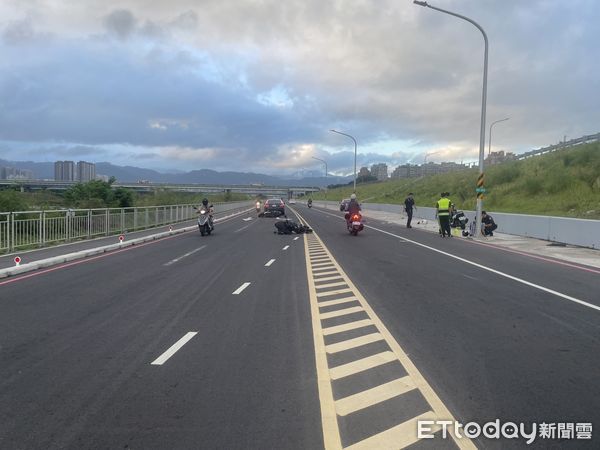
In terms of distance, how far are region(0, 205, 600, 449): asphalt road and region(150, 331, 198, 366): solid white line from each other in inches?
1.3

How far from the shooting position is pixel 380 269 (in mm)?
15281

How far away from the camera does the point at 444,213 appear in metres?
27.6

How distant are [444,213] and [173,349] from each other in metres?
22.2

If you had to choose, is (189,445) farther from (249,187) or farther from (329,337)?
(249,187)

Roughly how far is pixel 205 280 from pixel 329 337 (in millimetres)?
5946

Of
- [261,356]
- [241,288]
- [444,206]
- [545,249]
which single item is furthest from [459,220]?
[261,356]

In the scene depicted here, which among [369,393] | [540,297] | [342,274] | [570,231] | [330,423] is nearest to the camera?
[330,423]

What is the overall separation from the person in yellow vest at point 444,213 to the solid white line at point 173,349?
20.3m

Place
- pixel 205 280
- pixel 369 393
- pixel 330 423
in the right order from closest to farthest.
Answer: pixel 330 423, pixel 369 393, pixel 205 280

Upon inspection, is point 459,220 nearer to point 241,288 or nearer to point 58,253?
point 58,253

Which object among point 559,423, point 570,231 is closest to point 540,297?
point 559,423

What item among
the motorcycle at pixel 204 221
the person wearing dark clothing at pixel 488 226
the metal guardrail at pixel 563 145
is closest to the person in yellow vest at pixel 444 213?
the person wearing dark clothing at pixel 488 226

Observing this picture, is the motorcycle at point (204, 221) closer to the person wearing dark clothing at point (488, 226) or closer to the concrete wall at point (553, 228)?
the person wearing dark clothing at point (488, 226)

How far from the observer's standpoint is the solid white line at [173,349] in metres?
6.59
